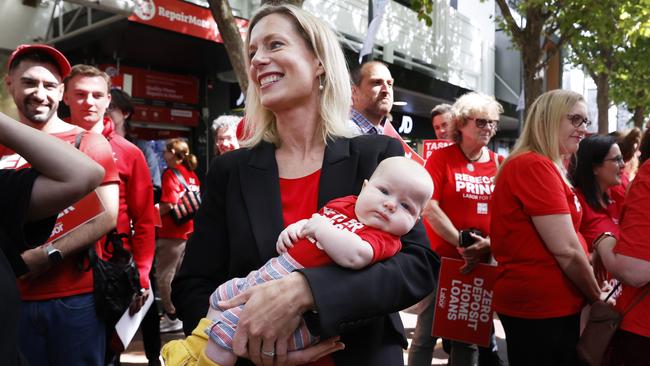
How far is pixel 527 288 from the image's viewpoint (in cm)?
327

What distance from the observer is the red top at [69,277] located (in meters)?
2.86

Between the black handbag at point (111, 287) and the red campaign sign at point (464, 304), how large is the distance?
2.32 meters

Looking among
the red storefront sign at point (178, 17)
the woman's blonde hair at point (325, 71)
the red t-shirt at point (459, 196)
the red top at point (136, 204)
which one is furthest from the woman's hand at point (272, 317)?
the red storefront sign at point (178, 17)

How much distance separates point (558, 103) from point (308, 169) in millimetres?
2219

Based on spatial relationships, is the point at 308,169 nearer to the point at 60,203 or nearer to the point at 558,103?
the point at 60,203

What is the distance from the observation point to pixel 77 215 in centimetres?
295

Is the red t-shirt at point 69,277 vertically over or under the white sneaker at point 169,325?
over

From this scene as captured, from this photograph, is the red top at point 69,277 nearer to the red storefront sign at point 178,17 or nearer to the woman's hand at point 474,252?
the woman's hand at point 474,252

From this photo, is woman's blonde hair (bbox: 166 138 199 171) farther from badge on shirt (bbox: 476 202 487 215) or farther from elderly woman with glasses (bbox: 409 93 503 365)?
badge on shirt (bbox: 476 202 487 215)

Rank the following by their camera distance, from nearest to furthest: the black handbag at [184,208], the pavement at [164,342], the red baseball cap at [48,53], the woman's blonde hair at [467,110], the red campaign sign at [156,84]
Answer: the red baseball cap at [48,53], the woman's blonde hair at [467,110], the pavement at [164,342], the black handbag at [184,208], the red campaign sign at [156,84]

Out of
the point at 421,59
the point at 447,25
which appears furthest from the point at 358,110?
the point at 447,25

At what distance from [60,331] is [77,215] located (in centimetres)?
57

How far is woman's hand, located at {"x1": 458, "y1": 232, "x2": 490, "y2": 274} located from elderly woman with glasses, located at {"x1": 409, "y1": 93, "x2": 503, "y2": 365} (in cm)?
8

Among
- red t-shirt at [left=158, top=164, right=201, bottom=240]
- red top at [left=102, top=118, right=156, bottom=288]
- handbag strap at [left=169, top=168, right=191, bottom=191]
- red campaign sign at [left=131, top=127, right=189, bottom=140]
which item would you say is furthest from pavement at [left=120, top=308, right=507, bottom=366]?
red campaign sign at [left=131, top=127, right=189, bottom=140]
